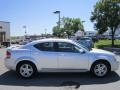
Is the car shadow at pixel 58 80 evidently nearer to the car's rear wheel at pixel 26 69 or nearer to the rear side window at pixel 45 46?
the car's rear wheel at pixel 26 69

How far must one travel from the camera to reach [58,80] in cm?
1089

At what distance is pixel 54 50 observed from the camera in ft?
37.0

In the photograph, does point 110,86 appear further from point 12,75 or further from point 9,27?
point 9,27

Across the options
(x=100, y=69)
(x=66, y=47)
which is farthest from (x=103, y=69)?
(x=66, y=47)

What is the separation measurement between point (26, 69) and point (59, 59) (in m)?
1.38

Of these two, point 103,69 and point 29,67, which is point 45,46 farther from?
point 103,69

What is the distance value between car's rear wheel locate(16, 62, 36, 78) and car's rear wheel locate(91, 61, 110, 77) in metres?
2.40

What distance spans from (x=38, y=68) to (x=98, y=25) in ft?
102

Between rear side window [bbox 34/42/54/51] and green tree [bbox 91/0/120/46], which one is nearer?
rear side window [bbox 34/42/54/51]

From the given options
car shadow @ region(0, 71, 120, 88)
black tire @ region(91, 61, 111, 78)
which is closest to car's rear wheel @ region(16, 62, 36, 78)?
car shadow @ region(0, 71, 120, 88)

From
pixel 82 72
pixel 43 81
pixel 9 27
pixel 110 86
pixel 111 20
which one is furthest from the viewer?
pixel 9 27

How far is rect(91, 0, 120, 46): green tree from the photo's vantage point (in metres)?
39.3

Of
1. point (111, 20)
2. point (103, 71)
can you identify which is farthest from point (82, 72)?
point (111, 20)

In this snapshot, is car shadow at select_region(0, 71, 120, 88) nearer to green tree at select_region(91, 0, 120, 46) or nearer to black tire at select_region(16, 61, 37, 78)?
black tire at select_region(16, 61, 37, 78)
